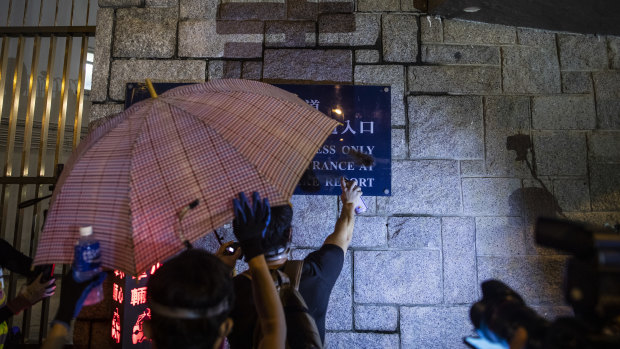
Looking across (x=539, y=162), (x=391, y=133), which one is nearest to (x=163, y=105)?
(x=391, y=133)

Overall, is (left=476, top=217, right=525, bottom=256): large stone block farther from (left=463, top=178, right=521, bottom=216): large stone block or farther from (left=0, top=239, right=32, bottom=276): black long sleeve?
(left=0, top=239, right=32, bottom=276): black long sleeve

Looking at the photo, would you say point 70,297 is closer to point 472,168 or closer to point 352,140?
point 352,140

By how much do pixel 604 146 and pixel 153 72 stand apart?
13.8 feet

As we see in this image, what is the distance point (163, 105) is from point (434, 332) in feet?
9.29

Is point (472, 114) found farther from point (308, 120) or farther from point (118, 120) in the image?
point (118, 120)

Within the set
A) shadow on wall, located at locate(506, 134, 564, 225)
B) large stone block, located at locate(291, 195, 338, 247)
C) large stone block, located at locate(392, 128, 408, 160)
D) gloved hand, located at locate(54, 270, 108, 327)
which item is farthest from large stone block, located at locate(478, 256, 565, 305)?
gloved hand, located at locate(54, 270, 108, 327)

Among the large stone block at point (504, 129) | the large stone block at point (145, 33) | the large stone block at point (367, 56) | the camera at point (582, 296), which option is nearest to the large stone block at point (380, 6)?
the large stone block at point (367, 56)

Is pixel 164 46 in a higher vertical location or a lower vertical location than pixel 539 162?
higher

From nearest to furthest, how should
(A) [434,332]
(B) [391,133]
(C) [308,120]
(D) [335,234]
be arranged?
(C) [308,120] → (D) [335,234] → (A) [434,332] → (B) [391,133]

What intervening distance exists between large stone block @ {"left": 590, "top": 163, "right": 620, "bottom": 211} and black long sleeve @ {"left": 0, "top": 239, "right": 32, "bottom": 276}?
4614 mm

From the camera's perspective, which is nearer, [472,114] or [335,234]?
[335,234]

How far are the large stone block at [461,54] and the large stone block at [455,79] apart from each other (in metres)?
0.06

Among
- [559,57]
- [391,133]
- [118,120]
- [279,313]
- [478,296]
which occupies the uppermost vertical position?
[559,57]

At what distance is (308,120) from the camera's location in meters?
2.23
